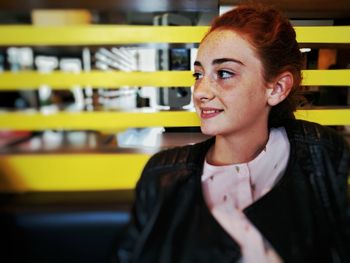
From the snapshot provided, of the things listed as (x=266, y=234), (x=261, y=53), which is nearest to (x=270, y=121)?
(x=261, y=53)

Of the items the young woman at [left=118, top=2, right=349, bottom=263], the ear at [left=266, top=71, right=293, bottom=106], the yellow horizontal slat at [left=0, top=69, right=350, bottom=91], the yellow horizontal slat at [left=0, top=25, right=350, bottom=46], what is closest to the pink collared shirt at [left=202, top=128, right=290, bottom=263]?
the young woman at [left=118, top=2, right=349, bottom=263]

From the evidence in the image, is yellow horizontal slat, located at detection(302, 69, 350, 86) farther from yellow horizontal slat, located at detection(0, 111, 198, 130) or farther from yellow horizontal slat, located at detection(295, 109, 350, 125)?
yellow horizontal slat, located at detection(0, 111, 198, 130)

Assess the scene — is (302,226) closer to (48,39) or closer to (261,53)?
(261,53)

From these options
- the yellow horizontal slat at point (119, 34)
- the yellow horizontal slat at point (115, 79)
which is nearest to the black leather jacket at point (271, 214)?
the yellow horizontal slat at point (115, 79)

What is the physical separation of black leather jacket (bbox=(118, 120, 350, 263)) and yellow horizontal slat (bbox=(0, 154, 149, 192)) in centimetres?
13

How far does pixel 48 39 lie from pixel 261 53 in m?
0.67

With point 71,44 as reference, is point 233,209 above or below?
below

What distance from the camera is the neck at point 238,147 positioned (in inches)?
39.9

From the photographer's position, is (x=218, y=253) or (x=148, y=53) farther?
(x=148, y=53)

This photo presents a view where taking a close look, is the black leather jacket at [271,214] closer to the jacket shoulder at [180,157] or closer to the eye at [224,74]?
the jacket shoulder at [180,157]

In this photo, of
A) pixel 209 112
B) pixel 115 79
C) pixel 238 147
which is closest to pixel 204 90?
pixel 209 112

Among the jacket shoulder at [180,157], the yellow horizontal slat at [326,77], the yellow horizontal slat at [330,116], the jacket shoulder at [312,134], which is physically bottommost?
the jacket shoulder at [180,157]

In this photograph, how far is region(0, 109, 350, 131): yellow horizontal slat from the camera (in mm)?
1055

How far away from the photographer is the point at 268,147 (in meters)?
1.04
